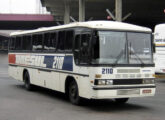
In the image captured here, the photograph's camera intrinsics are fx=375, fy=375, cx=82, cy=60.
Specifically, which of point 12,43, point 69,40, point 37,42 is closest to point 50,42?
point 37,42

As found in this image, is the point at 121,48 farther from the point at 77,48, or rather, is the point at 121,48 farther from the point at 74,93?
the point at 74,93

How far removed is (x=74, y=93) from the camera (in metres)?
12.1

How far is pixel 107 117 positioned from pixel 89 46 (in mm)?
2231

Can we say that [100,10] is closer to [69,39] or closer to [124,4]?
[124,4]

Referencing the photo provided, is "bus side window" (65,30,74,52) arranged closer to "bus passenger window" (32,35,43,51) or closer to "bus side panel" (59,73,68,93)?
"bus side panel" (59,73,68,93)

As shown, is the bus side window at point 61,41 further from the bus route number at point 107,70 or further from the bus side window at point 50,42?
the bus route number at point 107,70

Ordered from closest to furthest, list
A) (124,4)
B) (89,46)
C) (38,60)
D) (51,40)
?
(89,46) < (51,40) < (38,60) < (124,4)

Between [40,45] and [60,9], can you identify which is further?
[60,9]

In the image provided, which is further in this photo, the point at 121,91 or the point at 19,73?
the point at 19,73

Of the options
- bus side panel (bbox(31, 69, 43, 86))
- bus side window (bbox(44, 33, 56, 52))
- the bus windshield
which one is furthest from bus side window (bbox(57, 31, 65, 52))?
the bus windshield

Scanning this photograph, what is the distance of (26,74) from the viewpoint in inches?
667

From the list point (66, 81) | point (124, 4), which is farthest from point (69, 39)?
point (124, 4)

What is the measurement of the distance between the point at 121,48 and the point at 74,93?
2.22 m

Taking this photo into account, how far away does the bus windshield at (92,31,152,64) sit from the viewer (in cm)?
1082
